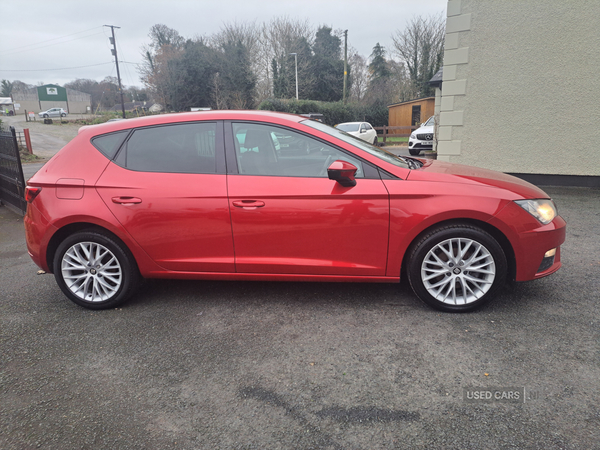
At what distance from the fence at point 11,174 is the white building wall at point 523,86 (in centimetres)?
850

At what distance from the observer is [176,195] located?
3.35 meters

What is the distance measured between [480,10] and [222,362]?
8.91m

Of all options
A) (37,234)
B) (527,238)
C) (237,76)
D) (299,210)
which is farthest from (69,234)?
(237,76)

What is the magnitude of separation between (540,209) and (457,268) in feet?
2.67

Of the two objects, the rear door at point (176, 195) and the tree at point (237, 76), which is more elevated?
the tree at point (237, 76)

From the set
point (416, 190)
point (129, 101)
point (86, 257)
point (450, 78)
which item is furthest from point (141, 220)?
point (129, 101)

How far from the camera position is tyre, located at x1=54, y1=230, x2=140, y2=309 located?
3518 millimetres

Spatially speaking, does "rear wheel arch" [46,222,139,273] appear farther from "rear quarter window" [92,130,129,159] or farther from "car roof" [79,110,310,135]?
"car roof" [79,110,310,135]

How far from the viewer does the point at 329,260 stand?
3312mm

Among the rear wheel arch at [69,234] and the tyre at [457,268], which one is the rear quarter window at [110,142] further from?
the tyre at [457,268]

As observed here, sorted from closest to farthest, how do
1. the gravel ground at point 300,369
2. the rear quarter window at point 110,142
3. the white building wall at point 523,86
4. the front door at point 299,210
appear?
the gravel ground at point 300,369, the front door at point 299,210, the rear quarter window at point 110,142, the white building wall at point 523,86

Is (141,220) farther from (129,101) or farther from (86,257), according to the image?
(129,101)

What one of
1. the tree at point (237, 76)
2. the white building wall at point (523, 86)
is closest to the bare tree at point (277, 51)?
the tree at point (237, 76)

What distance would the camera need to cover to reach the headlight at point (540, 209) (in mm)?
3178
